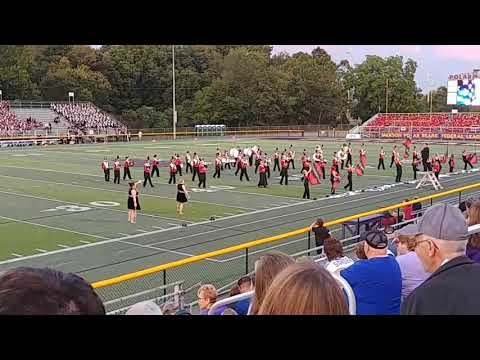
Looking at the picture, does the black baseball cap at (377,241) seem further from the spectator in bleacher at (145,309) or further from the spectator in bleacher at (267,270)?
the spectator in bleacher at (145,309)

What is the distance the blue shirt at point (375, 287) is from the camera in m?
3.52

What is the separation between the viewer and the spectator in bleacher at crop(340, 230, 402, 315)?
352 cm

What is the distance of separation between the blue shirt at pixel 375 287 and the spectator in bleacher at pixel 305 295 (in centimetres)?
164

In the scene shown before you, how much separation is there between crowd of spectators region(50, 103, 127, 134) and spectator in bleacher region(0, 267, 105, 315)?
59793mm

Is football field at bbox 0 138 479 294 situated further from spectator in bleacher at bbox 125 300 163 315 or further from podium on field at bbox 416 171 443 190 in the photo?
spectator in bleacher at bbox 125 300 163 315

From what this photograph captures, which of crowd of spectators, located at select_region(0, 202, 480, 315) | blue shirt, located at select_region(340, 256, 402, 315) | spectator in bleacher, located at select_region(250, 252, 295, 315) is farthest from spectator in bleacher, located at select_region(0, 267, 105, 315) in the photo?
blue shirt, located at select_region(340, 256, 402, 315)

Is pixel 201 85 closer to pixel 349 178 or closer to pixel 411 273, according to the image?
pixel 349 178

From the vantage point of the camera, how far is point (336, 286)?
6.38 ft

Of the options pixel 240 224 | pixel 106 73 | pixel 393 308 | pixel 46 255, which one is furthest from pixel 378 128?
pixel 393 308

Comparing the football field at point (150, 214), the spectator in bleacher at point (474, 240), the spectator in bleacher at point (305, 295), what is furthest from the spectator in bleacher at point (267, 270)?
the football field at point (150, 214)
